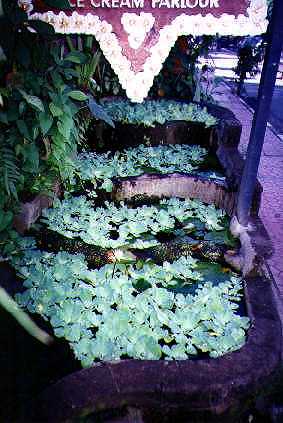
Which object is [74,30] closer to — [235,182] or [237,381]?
[237,381]

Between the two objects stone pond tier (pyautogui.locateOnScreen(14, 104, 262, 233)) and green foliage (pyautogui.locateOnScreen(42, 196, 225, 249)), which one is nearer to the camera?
green foliage (pyautogui.locateOnScreen(42, 196, 225, 249))

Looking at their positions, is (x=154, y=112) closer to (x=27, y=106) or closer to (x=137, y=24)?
(x=27, y=106)

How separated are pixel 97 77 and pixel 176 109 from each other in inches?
57.4

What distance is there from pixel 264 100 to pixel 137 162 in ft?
7.51

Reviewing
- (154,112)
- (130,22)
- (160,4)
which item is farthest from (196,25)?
(154,112)

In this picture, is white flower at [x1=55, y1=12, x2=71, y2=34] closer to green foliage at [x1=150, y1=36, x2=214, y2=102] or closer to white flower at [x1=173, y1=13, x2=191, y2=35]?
white flower at [x1=173, y1=13, x2=191, y2=35]

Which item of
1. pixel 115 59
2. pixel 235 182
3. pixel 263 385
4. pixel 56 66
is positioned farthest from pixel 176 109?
pixel 263 385

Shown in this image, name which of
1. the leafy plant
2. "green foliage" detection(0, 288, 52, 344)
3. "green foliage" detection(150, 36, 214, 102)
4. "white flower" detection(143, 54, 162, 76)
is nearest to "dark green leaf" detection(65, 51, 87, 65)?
the leafy plant

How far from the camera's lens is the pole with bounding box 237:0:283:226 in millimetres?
2021

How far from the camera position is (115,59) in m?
1.76

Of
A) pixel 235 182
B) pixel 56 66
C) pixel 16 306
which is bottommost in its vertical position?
pixel 16 306

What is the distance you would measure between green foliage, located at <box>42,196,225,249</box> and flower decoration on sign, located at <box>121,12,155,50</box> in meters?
1.61

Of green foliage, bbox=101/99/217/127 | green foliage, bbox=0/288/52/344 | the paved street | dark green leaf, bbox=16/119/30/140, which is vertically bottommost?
the paved street

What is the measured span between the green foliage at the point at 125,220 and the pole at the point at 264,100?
2.50 ft
